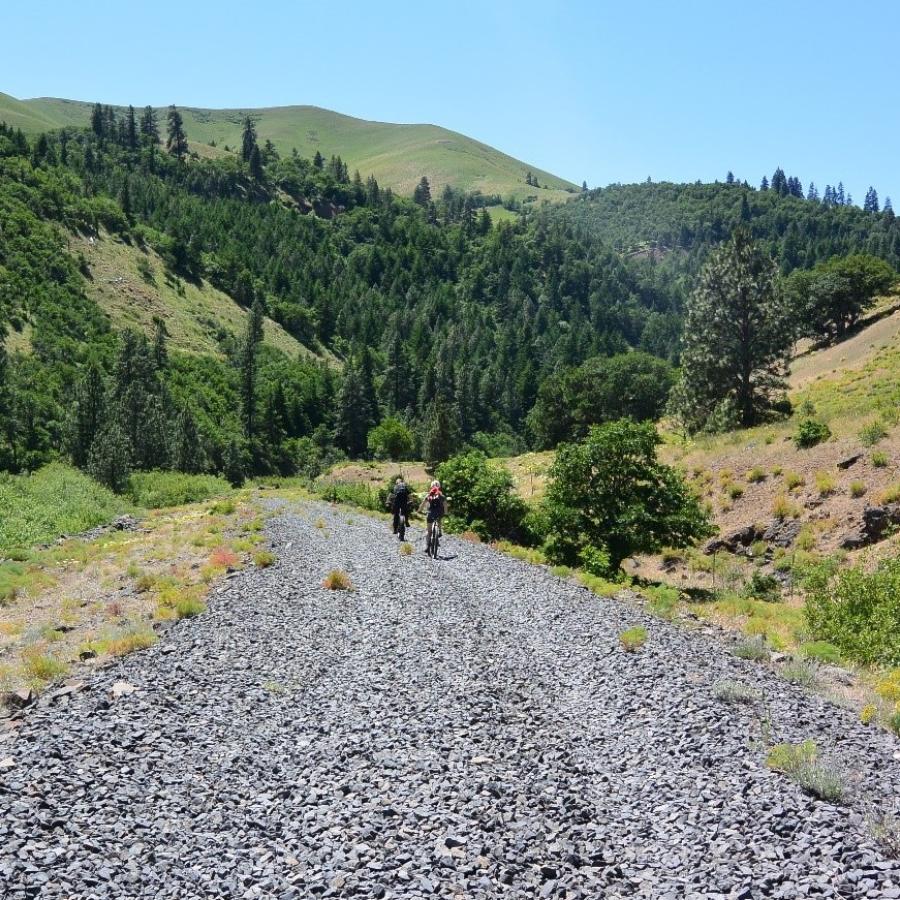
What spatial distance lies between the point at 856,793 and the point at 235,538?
2787 cm

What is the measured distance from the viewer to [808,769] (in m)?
8.43

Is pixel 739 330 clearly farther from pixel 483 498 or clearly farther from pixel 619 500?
pixel 619 500

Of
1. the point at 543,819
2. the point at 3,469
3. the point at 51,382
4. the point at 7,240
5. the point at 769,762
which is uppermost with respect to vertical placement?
the point at 7,240

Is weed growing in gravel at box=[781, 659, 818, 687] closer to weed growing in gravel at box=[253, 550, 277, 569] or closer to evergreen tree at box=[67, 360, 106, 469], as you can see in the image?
weed growing in gravel at box=[253, 550, 277, 569]

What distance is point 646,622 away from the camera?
57.3 ft

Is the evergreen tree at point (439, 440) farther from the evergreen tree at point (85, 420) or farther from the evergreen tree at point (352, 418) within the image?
the evergreen tree at point (85, 420)

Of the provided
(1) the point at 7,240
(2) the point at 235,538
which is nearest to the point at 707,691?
(2) the point at 235,538

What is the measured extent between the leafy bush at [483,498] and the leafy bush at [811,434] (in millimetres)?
14958

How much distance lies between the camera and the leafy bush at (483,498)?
3653cm

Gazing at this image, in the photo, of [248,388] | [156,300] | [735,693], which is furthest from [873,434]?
[156,300]

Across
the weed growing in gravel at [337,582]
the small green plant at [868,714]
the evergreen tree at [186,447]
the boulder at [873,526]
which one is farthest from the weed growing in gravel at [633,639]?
the evergreen tree at [186,447]

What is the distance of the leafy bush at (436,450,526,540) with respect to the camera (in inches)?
1438

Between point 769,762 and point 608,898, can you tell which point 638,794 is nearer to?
point 769,762

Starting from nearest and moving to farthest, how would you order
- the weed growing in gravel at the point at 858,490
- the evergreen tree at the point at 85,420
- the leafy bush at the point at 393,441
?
the weed growing in gravel at the point at 858,490
the evergreen tree at the point at 85,420
the leafy bush at the point at 393,441
